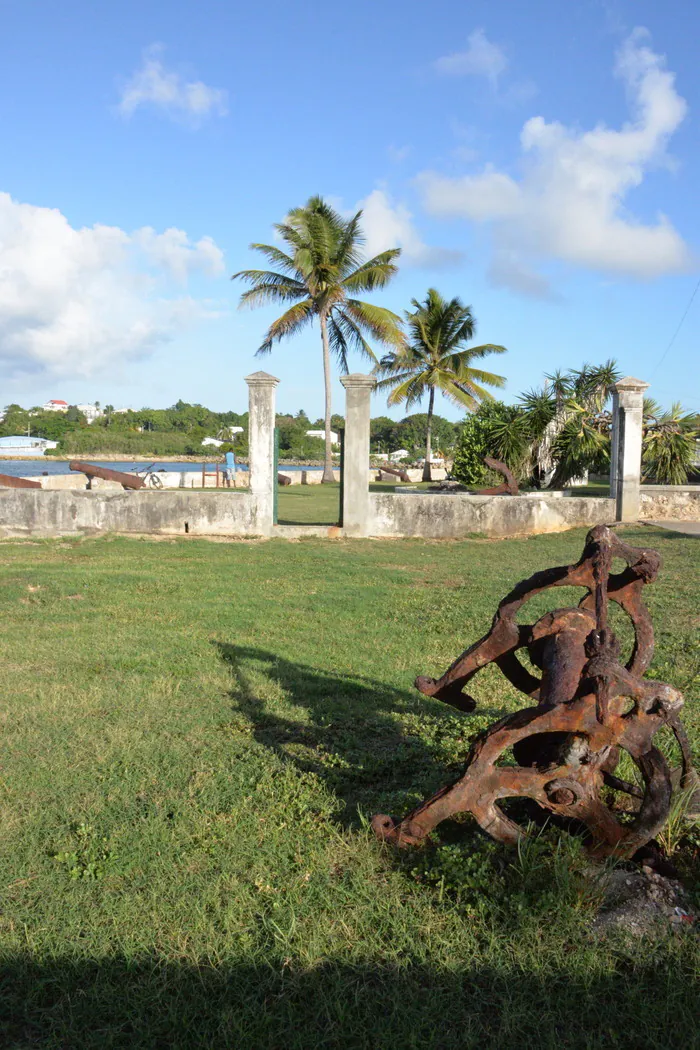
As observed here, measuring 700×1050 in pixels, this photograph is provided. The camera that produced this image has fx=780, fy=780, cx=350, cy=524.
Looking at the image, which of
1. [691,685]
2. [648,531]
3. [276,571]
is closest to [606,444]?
[648,531]

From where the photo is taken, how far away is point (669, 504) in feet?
50.2

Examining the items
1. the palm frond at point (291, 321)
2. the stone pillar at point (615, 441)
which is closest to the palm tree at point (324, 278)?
the palm frond at point (291, 321)

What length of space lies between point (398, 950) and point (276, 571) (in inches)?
278

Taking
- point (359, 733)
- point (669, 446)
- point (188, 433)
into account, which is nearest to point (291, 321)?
point (669, 446)

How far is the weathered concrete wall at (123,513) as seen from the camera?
12.7 meters

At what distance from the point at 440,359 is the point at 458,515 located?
70.5 feet

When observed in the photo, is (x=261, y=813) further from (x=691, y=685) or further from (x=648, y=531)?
(x=648, y=531)

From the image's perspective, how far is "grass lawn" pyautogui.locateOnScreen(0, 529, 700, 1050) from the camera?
82.3 inches

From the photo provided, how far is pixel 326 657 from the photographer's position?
5480 mm

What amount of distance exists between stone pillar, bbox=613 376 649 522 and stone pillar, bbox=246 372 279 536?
6693mm

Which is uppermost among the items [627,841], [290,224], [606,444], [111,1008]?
[290,224]

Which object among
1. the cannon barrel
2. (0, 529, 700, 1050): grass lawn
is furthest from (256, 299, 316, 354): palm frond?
(0, 529, 700, 1050): grass lawn

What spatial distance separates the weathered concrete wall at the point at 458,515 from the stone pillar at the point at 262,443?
175 centimetres

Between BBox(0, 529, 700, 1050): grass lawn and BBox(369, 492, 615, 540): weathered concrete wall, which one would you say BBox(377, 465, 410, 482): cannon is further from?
BBox(0, 529, 700, 1050): grass lawn
